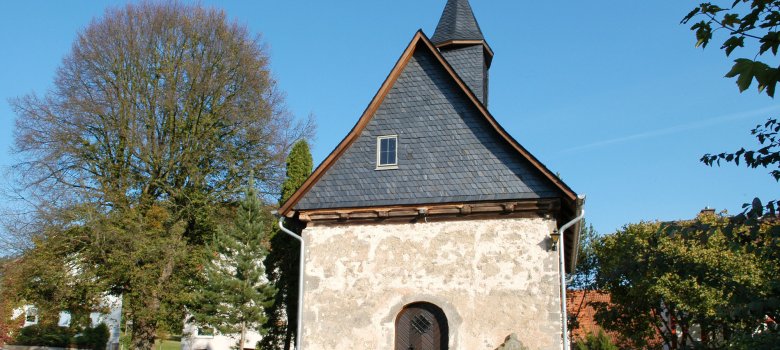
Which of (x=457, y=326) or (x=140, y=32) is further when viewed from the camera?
(x=140, y=32)

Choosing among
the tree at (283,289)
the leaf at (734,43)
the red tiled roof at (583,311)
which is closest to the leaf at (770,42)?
the leaf at (734,43)

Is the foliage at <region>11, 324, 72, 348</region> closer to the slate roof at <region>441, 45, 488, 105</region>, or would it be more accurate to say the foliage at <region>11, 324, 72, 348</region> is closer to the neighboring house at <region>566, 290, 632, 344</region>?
the slate roof at <region>441, 45, 488, 105</region>

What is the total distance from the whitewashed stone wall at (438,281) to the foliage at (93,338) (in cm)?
1885

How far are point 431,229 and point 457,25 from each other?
6.47 meters

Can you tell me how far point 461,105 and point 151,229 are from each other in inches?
541

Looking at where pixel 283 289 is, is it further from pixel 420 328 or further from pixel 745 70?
pixel 745 70

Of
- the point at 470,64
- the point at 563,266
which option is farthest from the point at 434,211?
the point at 470,64

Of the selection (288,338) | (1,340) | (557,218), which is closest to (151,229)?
(288,338)

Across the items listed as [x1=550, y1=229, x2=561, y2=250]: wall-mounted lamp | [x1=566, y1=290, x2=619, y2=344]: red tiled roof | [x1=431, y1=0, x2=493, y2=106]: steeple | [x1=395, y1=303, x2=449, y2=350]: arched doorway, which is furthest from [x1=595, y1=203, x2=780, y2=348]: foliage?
[x1=431, y1=0, x2=493, y2=106]: steeple

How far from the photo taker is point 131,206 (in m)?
24.2

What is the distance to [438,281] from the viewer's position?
1341 centimetres

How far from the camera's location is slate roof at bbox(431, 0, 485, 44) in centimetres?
1734

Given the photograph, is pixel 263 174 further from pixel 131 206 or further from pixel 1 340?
pixel 1 340

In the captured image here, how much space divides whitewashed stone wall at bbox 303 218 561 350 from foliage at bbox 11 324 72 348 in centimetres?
1902
